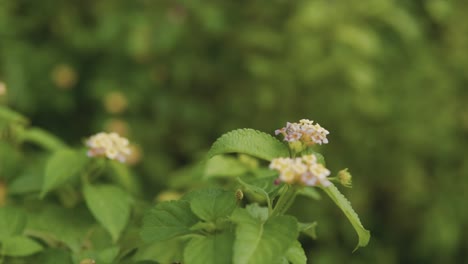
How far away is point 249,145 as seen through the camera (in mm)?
856

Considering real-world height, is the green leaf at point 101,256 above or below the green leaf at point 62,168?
below

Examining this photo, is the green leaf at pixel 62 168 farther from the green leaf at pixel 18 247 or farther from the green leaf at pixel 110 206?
the green leaf at pixel 18 247

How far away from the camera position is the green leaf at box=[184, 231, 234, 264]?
758 millimetres

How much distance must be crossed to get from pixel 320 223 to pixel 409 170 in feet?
1.69

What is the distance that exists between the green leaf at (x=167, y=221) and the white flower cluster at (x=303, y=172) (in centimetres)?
16

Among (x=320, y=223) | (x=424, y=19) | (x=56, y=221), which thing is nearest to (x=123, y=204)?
(x=56, y=221)

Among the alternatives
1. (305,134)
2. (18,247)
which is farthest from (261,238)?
(18,247)

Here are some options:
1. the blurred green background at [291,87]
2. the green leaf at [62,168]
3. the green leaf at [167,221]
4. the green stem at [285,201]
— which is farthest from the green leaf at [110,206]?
the blurred green background at [291,87]

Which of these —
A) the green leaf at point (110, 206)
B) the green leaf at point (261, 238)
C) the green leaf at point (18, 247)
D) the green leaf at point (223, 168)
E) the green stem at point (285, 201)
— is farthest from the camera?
the green leaf at point (223, 168)

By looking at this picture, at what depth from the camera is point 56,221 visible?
118 centimetres

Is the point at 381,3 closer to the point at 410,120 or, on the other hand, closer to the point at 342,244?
the point at 410,120

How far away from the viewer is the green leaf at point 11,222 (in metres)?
1.01

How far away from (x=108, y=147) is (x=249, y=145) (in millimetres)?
397

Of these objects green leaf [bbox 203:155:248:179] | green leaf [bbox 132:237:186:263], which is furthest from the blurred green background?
green leaf [bbox 132:237:186:263]
